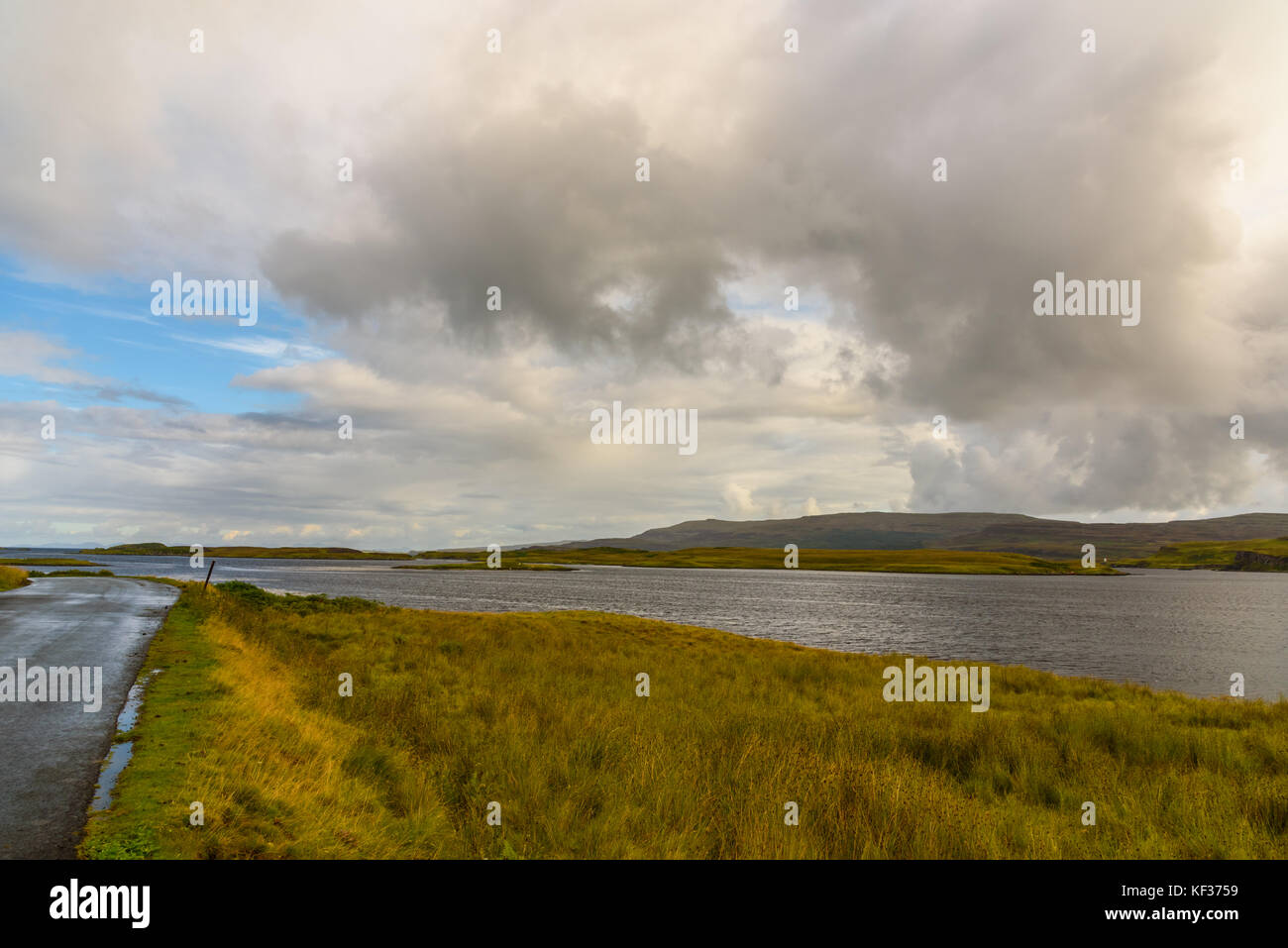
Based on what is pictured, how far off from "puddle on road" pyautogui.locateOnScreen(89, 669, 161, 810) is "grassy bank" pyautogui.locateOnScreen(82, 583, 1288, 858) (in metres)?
0.18

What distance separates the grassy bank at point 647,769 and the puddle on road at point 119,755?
7.1 inches

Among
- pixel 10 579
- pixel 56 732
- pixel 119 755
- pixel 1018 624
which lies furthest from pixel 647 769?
pixel 1018 624

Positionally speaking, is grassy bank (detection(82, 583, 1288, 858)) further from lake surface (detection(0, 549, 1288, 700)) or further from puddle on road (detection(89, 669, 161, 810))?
lake surface (detection(0, 549, 1288, 700))

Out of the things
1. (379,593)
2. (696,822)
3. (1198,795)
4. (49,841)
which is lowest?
(379,593)

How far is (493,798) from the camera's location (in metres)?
8.94

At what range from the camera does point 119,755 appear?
29.4ft

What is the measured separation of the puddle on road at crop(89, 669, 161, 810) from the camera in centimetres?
734

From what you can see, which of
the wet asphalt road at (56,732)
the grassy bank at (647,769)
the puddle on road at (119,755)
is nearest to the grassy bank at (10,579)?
the wet asphalt road at (56,732)

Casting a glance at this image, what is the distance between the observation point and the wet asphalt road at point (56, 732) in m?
6.46
